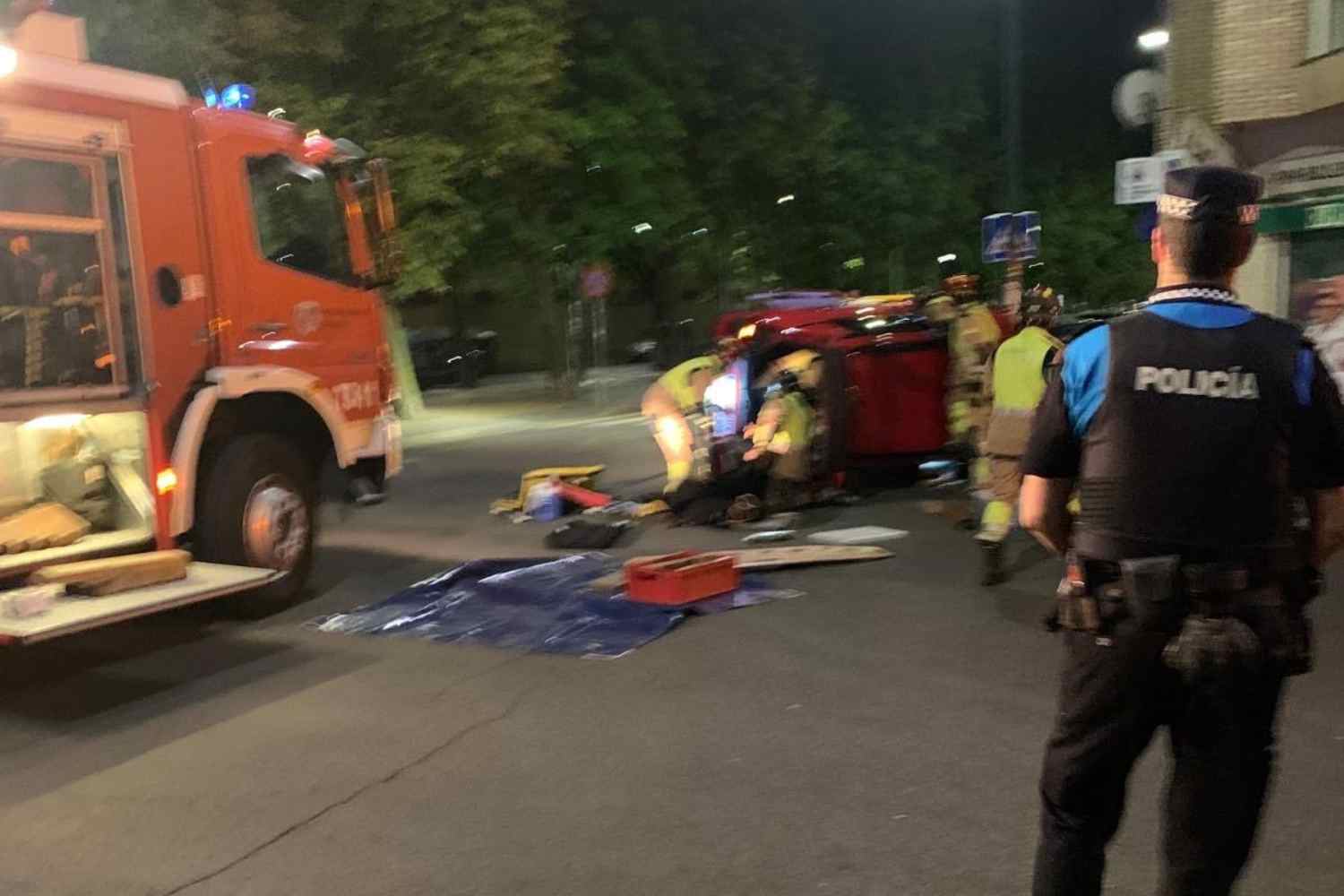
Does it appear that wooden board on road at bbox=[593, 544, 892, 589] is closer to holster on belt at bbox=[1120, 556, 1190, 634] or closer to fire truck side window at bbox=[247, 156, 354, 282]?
Answer: fire truck side window at bbox=[247, 156, 354, 282]

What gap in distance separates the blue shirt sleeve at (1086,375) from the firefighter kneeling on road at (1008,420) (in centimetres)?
479

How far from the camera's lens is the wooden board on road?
26.7 ft

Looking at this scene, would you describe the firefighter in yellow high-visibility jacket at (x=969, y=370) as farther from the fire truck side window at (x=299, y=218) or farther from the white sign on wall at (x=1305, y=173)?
the fire truck side window at (x=299, y=218)

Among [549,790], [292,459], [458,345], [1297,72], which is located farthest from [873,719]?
[458,345]

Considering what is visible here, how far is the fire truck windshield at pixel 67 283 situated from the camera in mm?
6254

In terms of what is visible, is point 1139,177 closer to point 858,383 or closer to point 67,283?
point 858,383

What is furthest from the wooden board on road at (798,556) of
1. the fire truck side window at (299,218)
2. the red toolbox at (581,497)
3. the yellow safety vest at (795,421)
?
the fire truck side window at (299,218)

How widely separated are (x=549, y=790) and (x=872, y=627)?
2733 millimetres

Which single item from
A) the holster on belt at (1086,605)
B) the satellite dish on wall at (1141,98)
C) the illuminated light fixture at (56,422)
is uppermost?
the satellite dish on wall at (1141,98)

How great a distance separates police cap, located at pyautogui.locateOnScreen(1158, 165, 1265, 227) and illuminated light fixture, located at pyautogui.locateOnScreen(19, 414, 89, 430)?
5571mm

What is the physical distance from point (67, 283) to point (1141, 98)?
11955 millimetres

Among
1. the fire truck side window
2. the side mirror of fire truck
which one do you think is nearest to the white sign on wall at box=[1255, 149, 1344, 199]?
the side mirror of fire truck

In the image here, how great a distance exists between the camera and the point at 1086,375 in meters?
2.64

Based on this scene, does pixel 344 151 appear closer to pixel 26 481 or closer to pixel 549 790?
pixel 26 481
